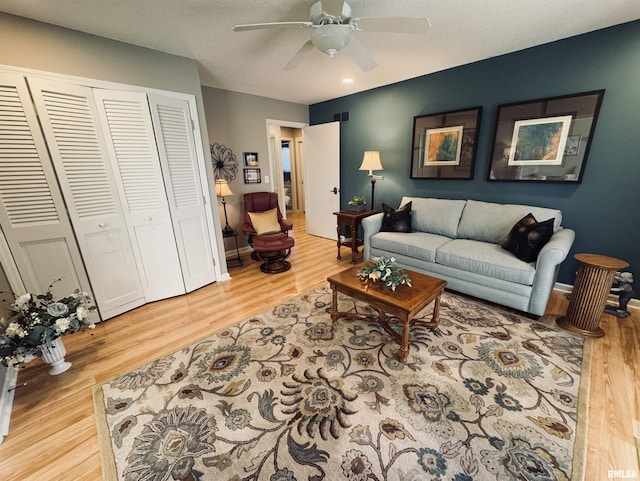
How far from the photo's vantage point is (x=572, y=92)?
2.47m

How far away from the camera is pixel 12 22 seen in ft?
6.06

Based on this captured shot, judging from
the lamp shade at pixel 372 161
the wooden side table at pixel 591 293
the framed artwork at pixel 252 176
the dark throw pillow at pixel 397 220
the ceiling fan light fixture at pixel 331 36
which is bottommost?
the wooden side table at pixel 591 293

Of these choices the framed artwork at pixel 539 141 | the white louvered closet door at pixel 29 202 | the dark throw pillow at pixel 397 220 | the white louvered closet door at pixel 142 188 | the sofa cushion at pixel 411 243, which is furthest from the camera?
the dark throw pillow at pixel 397 220

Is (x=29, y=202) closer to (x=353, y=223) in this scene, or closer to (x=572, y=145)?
(x=353, y=223)

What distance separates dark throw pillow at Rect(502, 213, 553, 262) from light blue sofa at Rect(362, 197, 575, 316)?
65 millimetres

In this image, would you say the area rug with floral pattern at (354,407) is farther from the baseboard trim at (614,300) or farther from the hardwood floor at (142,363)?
the baseboard trim at (614,300)

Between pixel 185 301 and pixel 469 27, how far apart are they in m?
3.82

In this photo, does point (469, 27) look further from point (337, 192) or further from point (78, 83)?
point (78, 83)

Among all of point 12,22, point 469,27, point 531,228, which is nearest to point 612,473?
point 531,228

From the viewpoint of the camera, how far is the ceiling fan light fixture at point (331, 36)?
170 centimetres

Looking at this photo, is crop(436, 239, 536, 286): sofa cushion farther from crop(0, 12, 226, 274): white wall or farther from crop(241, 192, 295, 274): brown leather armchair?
crop(0, 12, 226, 274): white wall

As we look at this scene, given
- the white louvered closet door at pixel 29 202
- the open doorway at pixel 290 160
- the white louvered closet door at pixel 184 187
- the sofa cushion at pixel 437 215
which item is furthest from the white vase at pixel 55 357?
the open doorway at pixel 290 160

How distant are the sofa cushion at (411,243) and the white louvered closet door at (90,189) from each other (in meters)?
2.82

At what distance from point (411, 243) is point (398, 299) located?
4.35 ft
